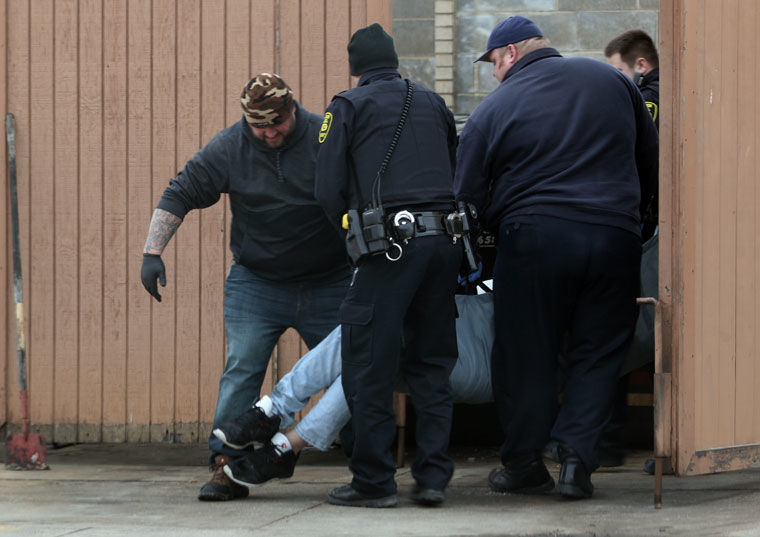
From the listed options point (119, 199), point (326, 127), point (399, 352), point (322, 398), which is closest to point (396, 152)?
point (326, 127)

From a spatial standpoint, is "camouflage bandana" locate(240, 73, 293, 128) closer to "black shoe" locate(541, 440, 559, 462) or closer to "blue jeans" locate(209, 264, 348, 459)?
"blue jeans" locate(209, 264, 348, 459)

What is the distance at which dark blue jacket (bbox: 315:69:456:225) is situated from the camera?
527cm

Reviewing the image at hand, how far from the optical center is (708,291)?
5.62m

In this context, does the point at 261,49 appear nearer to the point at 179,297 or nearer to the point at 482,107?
the point at 179,297

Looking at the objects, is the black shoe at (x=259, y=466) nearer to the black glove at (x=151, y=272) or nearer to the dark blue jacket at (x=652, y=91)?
the black glove at (x=151, y=272)

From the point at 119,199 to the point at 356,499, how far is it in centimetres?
293

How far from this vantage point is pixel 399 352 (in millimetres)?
5262

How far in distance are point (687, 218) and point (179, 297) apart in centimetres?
317

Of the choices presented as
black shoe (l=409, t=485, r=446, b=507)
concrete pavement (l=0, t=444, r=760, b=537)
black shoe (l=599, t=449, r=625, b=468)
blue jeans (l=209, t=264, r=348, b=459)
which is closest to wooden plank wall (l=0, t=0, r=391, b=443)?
concrete pavement (l=0, t=444, r=760, b=537)

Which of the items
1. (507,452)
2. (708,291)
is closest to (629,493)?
(507,452)

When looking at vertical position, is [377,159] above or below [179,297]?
above

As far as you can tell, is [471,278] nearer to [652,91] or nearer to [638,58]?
[652,91]

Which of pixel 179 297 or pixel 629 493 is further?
pixel 179 297

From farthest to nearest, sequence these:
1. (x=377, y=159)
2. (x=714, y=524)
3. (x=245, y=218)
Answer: (x=245, y=218)
(x=377, y=159)
(x=714, y=524)
